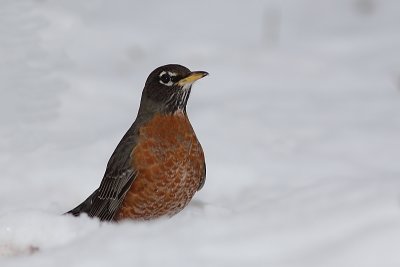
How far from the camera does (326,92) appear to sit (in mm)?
8047

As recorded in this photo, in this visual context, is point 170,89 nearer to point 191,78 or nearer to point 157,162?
point 191,78

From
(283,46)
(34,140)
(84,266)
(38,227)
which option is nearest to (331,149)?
(34,140)

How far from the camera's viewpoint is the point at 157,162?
497 cm

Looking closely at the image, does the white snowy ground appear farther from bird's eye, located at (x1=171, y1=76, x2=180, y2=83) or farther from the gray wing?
bird's eye, located at (x1=171, y1=76, x2=180, y2=83)

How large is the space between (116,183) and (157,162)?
25 centimetres

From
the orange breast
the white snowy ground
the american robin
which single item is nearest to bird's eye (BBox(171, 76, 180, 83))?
the american robin

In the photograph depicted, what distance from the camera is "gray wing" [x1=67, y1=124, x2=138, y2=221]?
16.4ft

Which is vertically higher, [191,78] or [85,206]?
[191,78]

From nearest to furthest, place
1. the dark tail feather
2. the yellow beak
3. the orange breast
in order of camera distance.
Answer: the orange breast
the yellow beak
the dark tail feather

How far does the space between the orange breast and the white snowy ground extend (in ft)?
0.41

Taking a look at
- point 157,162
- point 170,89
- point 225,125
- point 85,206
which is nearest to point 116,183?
point 157,162

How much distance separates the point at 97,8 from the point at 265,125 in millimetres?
3215

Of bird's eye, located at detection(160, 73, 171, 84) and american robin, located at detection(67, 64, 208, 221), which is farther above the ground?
bird's eye, located at detection(160, 73, 171, 84)

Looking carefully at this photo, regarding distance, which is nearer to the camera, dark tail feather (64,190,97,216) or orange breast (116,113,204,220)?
orange breast (116,113,204,220)
